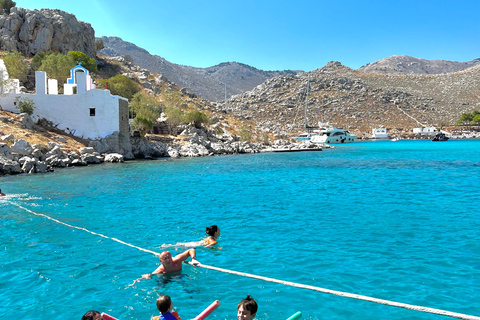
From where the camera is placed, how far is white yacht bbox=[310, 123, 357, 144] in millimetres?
81312

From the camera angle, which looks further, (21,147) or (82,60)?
(82,60)

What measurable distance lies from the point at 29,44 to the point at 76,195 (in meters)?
61.4

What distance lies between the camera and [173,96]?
63.0m

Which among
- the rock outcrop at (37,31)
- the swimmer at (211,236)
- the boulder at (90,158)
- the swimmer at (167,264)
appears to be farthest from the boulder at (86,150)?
the rock outcrop at (37,31)

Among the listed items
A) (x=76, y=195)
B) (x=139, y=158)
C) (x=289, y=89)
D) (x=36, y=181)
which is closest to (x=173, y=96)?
(x=139, y=158)

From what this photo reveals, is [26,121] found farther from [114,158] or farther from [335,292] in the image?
[335,292]

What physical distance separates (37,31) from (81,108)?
121ft

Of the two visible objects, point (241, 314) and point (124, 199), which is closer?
point (241, 314)

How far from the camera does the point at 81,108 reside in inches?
1628

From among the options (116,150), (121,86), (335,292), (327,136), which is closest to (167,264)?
(335,292)

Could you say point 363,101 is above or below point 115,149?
above

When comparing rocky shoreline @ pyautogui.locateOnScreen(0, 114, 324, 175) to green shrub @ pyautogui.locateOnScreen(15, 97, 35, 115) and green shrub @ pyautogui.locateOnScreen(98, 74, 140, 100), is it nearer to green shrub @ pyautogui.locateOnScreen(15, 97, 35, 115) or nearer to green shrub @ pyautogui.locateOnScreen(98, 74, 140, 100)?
green shrub @ pyautogui.locateOnScreen(15, 97, 35, 115)

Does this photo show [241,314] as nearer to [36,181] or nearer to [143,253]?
[143,253]

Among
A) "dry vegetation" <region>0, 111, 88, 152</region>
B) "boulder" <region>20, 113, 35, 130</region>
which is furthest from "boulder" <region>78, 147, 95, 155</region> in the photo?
"boulder" <region>20, 113, 35, 130</region>
